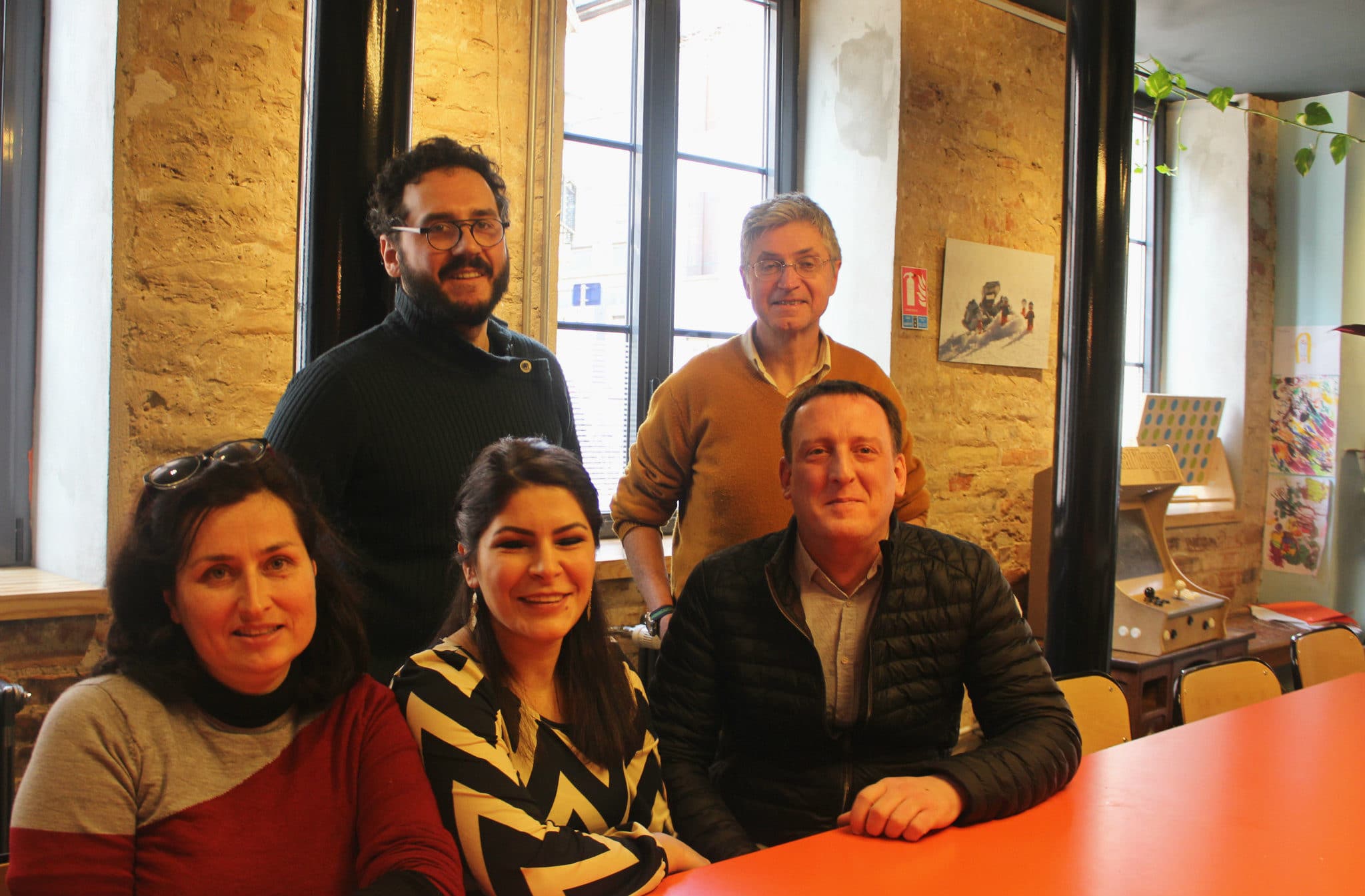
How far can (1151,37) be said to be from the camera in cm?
494

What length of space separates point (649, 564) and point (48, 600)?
1.35 metres

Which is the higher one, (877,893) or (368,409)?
(368,409)

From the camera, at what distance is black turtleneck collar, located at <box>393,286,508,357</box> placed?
5.71 feet

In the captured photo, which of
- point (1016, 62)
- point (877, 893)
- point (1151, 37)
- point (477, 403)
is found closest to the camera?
point (877, 893)

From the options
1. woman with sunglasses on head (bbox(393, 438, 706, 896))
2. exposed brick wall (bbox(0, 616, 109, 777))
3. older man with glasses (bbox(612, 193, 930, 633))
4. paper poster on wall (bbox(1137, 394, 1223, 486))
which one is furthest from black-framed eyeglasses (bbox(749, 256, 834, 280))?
paper poster on wall (bbox(1137, 394, 1223, 486))

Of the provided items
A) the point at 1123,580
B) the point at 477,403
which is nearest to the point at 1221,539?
the point at 1123,580

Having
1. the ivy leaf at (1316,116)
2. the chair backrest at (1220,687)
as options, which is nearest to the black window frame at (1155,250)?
the ivy leaf at (1316,116)

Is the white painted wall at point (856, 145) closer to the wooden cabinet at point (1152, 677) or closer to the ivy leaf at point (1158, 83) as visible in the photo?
the ivy leaf at point (1158, 83)

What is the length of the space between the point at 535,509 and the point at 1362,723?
5.74ft

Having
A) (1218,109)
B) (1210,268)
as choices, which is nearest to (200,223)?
(1218,109)

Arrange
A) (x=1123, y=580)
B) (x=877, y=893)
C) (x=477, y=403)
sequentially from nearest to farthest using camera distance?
1. (x=877, y=893)
2. (x=477, y=403)
3. (x=1123, y=580)

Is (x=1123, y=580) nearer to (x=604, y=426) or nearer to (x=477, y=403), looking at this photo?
(x=604, y=426)

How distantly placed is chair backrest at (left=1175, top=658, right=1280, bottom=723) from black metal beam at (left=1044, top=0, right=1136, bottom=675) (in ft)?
3.07

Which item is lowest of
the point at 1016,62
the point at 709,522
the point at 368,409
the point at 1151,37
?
the point at 709,522
